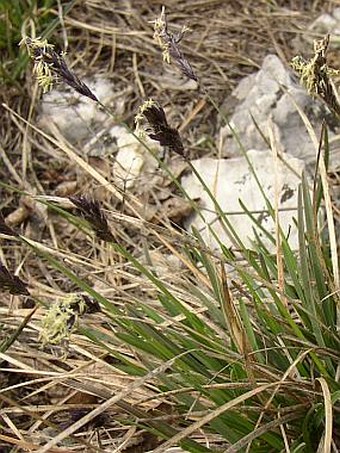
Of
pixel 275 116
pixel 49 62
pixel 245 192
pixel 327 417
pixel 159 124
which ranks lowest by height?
pixel 327 417

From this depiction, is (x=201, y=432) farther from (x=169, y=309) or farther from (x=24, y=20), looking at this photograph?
(x=24, y=20)

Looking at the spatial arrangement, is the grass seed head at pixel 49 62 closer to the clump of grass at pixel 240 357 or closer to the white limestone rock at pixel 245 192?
the clump of grass at pixel 240 357

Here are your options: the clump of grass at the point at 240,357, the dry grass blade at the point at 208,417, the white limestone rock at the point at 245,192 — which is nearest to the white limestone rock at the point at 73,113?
the white limestone rock at the point at 245,192

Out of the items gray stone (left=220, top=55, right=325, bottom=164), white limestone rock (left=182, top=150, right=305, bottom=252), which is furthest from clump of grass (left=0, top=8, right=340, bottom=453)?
gray stone (left=220, top=55, right=325, bottom=164)

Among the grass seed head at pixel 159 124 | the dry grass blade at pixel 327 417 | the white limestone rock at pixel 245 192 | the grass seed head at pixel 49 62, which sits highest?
the grass seed head at pixel 49 62

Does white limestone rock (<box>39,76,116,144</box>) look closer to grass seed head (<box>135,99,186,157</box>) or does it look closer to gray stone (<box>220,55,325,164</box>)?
gray stone (<box>220,55,325,164</box>)

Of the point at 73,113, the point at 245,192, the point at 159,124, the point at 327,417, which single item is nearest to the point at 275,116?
the point at 245,192

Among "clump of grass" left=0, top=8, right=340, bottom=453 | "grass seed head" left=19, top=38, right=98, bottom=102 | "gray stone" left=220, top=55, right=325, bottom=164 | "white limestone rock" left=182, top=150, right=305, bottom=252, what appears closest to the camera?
"grass seed head" left=19, top=38, right=98, bottom=102

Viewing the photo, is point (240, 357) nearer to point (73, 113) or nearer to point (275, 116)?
point (275, 116)

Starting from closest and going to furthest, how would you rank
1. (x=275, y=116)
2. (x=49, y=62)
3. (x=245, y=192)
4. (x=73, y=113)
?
(x=49, y=62)
(x=245, y=192)
(x=275, y=116)
(x=73, y=113)

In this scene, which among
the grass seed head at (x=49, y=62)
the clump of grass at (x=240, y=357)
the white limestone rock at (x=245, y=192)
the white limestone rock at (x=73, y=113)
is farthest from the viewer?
the white limestone rock at (x=73, y=113)

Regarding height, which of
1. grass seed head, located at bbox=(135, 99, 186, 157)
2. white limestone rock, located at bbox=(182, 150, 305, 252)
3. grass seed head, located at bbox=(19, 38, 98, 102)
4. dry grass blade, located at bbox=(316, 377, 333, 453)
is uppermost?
grass seed head, located at bbox=(19, 38, 98, 102)

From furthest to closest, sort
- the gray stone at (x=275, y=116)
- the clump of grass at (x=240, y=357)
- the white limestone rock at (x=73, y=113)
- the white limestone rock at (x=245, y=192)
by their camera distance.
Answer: the white limestone rock at (x=73, y=113)
the gray stone at (x=275, y=116)
the white limestone rock at (x=245, y=192)
the clump of grass at (x=240, y=357)
